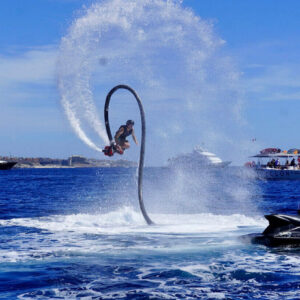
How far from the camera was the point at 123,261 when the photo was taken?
17609 millimetres

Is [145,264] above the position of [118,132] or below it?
below

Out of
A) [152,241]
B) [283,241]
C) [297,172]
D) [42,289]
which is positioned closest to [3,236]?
[152,241]

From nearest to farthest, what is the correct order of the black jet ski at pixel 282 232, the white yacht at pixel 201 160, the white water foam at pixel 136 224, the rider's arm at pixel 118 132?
the black jet ski at pixel 282 232 → the rider's arm at pixel 118 132 → the white water foam at pixel 136 224 → the white yacht at pixel 201 160

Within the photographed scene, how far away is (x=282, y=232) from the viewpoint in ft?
63.7

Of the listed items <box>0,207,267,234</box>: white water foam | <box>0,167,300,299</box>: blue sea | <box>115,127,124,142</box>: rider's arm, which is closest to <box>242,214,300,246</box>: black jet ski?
<box>0,167,300,299</box>: blue sea

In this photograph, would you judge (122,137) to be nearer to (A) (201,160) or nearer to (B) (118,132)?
(B) (118,132)

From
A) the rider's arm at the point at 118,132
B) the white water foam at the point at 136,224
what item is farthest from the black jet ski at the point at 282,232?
the rider's arm at the point at 118,132

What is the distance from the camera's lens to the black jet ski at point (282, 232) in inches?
759

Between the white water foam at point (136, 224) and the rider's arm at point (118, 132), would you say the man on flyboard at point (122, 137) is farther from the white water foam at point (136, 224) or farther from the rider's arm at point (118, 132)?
the white water foam at point (136, 224)

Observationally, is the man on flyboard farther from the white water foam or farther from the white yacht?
the white yacht

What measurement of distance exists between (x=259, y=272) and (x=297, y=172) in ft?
315

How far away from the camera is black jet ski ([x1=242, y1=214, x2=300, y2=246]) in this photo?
1928 cm

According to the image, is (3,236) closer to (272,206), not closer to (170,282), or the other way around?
(170,282)

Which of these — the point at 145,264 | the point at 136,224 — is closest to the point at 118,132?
the point at 145,264
